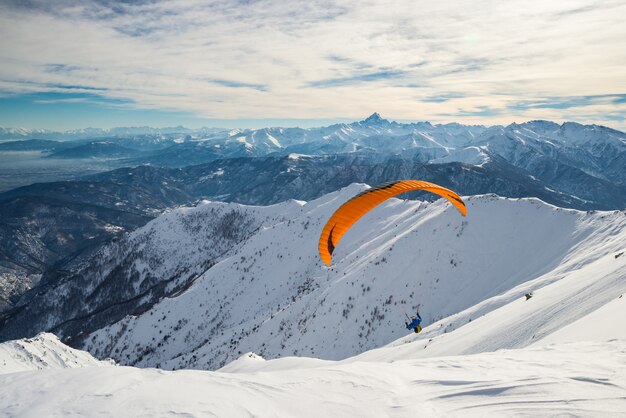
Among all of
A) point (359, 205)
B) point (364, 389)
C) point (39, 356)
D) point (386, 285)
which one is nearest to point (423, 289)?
point (386, 285)

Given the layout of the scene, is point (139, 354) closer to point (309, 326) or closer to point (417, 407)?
point (309, 326)

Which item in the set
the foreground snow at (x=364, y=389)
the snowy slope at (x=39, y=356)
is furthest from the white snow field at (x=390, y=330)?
the snowy slope at (x=39, y=356)

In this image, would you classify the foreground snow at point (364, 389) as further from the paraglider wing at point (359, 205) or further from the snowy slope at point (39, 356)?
the snowy slope at point (39, 356)

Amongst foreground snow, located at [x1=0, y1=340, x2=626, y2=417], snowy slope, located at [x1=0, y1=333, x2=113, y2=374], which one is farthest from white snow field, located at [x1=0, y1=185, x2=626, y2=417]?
snowy slope, located at [x1=0, y1=333, x2=113, y2=374]

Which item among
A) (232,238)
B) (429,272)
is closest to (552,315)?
(429,272)

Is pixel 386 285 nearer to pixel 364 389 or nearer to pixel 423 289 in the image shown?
pixel 423 289
